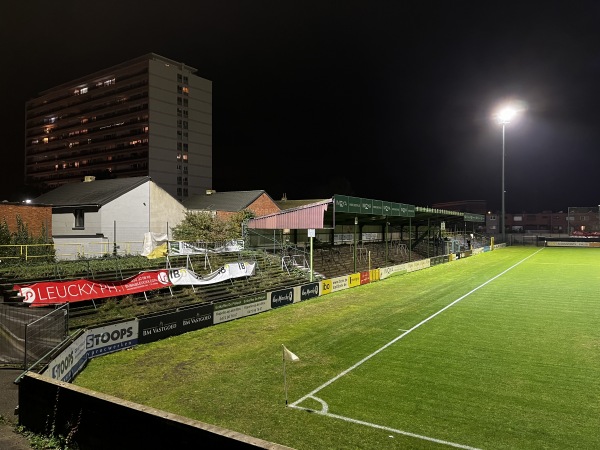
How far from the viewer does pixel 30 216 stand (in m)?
32.8

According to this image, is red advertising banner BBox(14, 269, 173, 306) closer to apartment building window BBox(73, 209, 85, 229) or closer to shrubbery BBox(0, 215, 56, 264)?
shrubbery BBox(0, 215, 56, 264)

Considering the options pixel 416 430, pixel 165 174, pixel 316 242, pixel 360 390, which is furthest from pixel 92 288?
pixel 165 174

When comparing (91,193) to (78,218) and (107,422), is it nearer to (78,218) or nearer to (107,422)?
(78,218)

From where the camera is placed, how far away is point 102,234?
3319 cm

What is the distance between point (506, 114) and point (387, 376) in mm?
64265

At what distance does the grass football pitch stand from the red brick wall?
73.5ft

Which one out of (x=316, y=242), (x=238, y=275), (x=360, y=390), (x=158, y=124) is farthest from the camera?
(x=158, y=124)

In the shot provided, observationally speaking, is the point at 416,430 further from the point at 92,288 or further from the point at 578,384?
the point at 92,288

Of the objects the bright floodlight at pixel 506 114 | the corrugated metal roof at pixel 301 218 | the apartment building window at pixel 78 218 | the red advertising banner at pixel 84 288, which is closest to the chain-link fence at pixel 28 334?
the red advertising banner at pixel 84 288

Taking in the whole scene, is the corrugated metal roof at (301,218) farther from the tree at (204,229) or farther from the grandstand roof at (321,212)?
the tree at (204,229)

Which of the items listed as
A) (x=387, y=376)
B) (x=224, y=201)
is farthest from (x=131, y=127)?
(x=387, y=376)

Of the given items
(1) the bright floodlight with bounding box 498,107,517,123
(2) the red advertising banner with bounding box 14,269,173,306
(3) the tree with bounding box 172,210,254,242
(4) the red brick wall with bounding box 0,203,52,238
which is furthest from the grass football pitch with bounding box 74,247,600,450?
(1) the bright floodlight with bounding box 498,107,517,123

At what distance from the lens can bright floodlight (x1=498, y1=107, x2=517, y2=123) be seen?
63888 mm

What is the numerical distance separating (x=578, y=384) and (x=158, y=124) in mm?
105489
